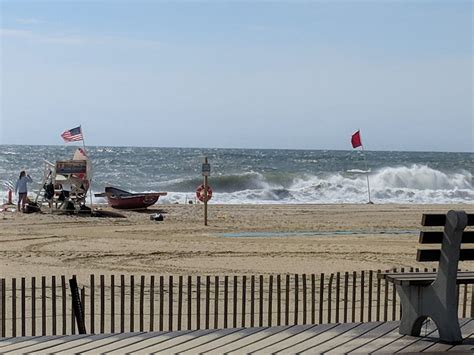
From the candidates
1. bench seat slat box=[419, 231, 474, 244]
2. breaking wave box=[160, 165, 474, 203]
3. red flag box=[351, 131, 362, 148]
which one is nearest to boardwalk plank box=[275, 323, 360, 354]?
bench seat slat box=[419, 231, 474, 244]

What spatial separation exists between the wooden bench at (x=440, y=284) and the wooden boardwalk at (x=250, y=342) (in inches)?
5.6

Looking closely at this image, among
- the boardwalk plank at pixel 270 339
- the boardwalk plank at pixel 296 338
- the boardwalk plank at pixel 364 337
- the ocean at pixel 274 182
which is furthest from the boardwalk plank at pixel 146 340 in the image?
the ocean at pixel 274 182

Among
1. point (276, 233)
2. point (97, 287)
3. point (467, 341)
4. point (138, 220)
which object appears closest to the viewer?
point (467, 341)

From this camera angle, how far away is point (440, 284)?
713 centimetres

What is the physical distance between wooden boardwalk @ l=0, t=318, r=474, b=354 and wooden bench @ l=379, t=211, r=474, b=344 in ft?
0.47

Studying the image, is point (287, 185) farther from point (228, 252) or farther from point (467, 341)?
point (467, 341)

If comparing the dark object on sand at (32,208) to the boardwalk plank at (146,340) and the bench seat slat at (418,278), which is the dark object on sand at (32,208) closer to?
the boardwalk plank at (146,340)

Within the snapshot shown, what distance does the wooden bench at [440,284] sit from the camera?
23.0 feet

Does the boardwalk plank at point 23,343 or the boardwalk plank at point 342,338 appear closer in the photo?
the boardwalk plank at point 23,343

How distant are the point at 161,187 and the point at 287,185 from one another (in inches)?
331

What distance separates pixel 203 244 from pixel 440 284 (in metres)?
12.4

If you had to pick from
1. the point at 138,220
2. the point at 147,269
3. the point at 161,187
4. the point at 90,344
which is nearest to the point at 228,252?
the point at 147,269

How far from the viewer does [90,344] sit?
269 inches

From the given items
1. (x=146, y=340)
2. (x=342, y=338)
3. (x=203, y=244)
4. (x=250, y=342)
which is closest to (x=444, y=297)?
(x=342, y=338)
